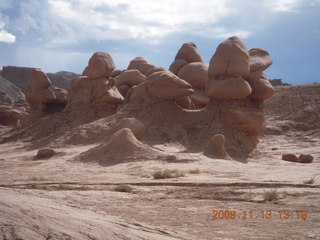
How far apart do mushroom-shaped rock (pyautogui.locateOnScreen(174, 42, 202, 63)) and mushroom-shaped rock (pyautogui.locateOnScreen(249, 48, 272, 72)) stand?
7.11m

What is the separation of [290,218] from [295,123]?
21775mm

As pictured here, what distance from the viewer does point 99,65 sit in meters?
17.6

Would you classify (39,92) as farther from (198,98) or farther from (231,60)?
(231,60)

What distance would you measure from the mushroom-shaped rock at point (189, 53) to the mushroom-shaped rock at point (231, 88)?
9.25m

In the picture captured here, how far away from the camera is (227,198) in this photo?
5.77 meters

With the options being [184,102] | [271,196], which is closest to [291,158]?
[184,102]

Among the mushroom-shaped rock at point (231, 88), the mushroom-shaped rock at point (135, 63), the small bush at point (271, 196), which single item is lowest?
the small bush at point (271, 196)

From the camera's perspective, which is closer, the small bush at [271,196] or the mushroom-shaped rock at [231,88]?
the small bush at [271,196]

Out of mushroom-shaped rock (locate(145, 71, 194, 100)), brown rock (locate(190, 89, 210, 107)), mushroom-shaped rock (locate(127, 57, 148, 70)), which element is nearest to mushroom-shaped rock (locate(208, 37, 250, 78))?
mushroom-shaped rock (locate(145, 71, 194, 100))

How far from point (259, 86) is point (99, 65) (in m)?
7.29

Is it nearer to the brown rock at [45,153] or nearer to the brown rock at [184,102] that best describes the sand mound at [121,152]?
the brown rock at [45,153]

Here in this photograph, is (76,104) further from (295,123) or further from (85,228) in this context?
(85,228)

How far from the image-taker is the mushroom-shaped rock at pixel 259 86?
575 inches
